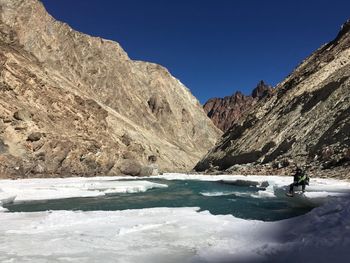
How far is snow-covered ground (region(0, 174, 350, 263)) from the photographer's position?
8789 millimetres

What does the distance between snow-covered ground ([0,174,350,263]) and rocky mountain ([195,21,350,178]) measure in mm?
20911

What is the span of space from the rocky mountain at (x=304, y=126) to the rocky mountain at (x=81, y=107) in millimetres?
13392

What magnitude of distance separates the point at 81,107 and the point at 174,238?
161 feet

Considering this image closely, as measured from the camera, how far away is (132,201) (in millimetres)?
23219

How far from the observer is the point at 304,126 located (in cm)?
4950

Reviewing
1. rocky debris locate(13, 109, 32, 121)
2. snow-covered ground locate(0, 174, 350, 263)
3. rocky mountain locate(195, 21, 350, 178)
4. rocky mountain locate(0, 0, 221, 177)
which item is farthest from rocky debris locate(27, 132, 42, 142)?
snow-covered ground locate(0, 174, 350, 263)

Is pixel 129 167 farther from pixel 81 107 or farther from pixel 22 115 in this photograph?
pixel 22 115

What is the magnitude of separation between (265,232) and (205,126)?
385 feet

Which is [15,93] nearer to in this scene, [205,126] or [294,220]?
[294,220]

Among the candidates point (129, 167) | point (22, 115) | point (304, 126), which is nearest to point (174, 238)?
point (22, 115)

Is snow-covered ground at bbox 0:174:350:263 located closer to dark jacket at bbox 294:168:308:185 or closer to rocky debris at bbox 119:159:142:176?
dark jacket at bbox 294:168:308:185

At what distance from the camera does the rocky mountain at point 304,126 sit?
4179 cm

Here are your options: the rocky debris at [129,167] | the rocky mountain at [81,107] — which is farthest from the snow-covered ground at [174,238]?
the rocky debris at [129,167]

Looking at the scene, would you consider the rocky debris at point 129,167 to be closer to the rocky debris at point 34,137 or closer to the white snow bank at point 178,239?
the rocky debris at point 34,137
